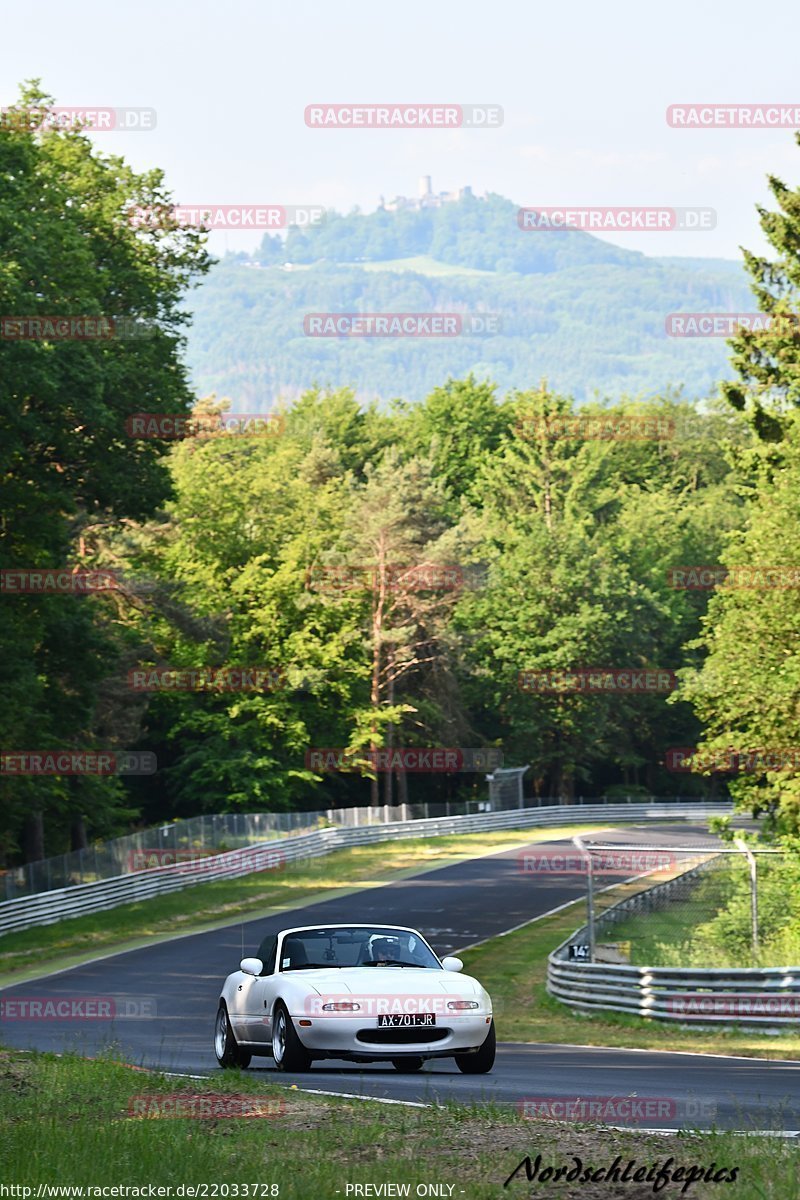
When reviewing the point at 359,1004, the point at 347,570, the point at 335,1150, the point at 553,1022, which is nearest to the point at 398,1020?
the point at 359,1004

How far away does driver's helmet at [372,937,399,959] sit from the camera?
50.0ft

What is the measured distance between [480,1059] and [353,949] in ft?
5.12

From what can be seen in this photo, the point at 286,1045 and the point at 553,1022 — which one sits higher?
the point at 286,1045

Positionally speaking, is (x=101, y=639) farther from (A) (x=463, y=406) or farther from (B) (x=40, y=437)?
(A) (x=463, y=406)

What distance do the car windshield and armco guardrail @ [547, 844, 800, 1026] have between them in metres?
7.81

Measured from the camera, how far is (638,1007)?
2397 cm

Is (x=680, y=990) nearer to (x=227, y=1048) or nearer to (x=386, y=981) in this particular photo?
(x=227, y=1048)

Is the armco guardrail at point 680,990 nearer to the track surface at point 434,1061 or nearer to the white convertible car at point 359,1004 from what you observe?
the track surface at point 434,1061

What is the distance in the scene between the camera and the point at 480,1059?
14586 mm

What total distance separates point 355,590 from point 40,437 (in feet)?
141

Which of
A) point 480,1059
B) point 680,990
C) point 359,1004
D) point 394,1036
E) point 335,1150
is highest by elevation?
point 335,1150

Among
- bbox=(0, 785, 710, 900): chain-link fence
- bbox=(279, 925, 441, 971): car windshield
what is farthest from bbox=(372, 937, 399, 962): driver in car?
bbox=(0, 785, 710, 900): chain-link fence

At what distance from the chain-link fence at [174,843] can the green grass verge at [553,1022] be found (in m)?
11.6

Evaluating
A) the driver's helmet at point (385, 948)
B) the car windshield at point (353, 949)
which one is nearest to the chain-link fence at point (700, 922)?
the car windshield at point (353, 949)
